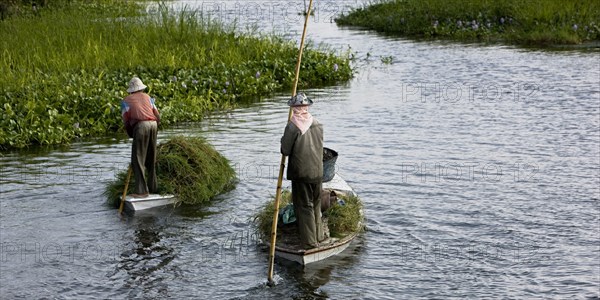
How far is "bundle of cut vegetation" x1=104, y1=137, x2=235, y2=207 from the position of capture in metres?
15.2

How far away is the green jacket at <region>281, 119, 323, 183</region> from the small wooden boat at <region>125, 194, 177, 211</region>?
11.9 ft

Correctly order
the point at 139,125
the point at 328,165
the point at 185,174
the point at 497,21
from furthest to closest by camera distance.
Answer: the point at 497,21
the point at 185,174
the point at 139,125
the point at 328,165

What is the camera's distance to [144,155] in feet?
48.0

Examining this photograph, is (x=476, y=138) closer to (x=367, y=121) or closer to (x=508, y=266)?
(x=367, y=121)

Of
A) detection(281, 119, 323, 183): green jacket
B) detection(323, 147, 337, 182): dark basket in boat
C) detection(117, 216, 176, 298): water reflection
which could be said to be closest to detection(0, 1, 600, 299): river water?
detection(117, 216, 176, 298): water reflection

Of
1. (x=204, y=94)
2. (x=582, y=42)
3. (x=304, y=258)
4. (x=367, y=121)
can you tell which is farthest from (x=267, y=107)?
(x=582, y=42)

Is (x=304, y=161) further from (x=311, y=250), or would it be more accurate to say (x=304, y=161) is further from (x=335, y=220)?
(x=335, y=220)

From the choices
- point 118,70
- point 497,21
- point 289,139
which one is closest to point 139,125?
point 289,139

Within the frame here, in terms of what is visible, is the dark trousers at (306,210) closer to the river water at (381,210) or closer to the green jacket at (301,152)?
the green jacket at (301,152)

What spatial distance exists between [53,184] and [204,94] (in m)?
7.65

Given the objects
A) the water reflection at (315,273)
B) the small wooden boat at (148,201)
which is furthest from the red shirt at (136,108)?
the water reflection at (315,273)

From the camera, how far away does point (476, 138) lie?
2006 cm

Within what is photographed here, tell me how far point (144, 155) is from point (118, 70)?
941 centimetres

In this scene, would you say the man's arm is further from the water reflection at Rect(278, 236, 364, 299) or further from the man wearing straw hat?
the man wearing straw hat
